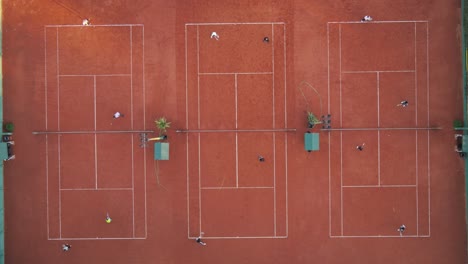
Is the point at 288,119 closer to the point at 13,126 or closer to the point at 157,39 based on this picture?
the point at 157,39

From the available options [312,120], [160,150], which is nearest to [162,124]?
[160,150]

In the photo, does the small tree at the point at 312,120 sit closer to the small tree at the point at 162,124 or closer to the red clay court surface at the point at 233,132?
the red clay court surface at the point at 233,132

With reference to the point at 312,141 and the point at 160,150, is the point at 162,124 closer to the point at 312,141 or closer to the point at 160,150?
the point at 160,150

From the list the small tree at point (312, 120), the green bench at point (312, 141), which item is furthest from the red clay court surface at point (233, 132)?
the green bench at point (312, 141)

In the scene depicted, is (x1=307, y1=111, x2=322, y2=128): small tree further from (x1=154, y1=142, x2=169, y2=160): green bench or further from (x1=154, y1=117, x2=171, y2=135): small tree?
(x1=154, y1=142, x2=169, y2=160): green bench

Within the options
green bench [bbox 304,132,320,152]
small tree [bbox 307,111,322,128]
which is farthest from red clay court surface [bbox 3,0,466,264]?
green bench [bbox 304,132,320,152]

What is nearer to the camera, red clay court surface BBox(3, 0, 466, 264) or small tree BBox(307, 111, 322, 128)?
small tree BBox(307, 111, 322, 128)
